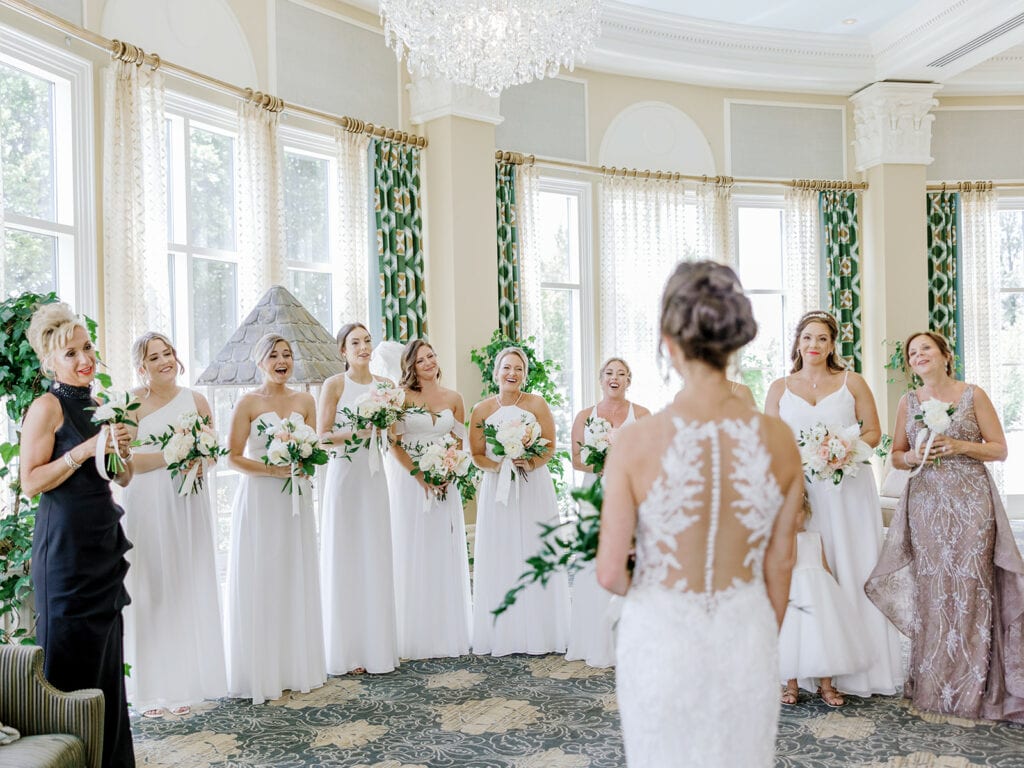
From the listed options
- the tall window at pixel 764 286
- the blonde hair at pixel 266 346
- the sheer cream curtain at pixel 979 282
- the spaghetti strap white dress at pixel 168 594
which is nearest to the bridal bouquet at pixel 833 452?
the blonde hair at pixel 266 346

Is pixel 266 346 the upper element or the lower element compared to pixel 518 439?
upper

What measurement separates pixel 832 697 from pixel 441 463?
2532 millimetres

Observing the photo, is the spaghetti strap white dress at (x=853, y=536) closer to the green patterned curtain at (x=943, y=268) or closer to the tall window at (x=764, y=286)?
the tall window at (x=764, y=286)

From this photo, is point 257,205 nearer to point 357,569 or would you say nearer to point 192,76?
point 192,76

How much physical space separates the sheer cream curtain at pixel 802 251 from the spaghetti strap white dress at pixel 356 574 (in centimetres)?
652

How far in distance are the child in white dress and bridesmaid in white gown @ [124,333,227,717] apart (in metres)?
2.99

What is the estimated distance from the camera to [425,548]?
5.78 m

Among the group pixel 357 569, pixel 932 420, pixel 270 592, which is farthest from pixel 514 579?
pixel 932 420

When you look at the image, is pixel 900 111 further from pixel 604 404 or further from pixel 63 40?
pixel 63 40

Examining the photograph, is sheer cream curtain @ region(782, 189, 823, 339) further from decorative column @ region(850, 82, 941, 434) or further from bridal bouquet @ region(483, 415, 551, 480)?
bridal bouquet @ region(483, 415, 551, 480)

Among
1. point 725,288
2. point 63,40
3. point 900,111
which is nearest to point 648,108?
point 900,111

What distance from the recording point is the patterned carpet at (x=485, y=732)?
13.3ft

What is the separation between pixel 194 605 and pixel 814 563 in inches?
126

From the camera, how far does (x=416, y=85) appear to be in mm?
8289
